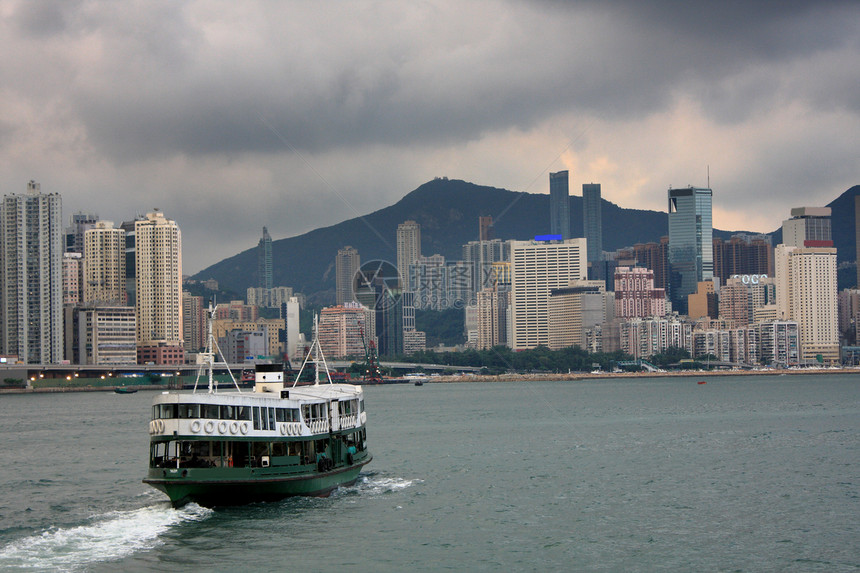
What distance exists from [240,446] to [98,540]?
5812 mm

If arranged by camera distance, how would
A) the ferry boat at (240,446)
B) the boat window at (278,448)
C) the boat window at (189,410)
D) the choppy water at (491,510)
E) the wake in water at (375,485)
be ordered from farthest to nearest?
the wake in water at (375,485)
the boat window at (278,448)
the boat window at (189,410)
the ferry boat at (240,446)
the choppy water at (491,510)

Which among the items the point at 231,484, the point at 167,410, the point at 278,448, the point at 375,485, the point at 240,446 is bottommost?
the point at 375,485

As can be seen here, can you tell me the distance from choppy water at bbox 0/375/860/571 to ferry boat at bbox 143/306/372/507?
835mm

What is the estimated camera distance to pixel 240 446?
38750 millimetres

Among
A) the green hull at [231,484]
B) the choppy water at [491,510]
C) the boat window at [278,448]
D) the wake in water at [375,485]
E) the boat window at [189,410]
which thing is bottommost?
the choppy water at [491,510]

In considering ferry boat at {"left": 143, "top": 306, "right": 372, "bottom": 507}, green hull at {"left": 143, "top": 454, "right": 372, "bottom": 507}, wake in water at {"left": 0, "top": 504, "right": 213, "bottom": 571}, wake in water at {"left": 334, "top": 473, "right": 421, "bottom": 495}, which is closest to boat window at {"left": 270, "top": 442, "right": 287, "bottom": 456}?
ferry boat at {"left": 143, "top": 306, "right": 372, "bottom": 507}

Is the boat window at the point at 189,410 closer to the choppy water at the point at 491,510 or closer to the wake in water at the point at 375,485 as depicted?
the choppy water at the point at 491,510

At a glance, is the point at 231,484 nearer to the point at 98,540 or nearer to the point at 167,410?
the point at 167,410

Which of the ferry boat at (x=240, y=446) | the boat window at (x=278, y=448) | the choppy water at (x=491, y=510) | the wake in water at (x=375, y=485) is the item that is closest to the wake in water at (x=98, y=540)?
the choppy water at (x=491, y=510)

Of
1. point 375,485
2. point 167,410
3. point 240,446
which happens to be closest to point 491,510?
point 375,485

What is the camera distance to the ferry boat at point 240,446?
3753 centimetres

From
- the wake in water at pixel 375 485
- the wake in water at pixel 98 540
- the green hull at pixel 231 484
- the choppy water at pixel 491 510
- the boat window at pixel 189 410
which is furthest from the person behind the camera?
the wake in water at pixel 375 485

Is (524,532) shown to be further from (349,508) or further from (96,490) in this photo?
(96,490)

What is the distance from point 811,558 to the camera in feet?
108
